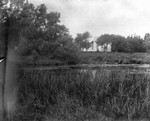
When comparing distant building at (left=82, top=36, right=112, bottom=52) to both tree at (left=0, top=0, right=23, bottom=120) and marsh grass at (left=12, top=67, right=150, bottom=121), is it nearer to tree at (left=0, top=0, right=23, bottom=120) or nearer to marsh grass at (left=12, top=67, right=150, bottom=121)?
marsh grass at (left=12, top=67, right=150, bottom=121)

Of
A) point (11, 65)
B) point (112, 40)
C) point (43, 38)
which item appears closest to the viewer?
point (11, 65)

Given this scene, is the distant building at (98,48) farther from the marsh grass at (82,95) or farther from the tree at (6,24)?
the tree at (6,24)

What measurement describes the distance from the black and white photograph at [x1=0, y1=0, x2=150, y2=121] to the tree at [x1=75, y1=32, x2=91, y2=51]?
0.01m

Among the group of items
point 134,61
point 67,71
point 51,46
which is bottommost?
point 67,71

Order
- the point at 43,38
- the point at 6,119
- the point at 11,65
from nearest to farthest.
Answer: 1. the point at 6,119
2. the point at 11,65
3. the point at 43,38

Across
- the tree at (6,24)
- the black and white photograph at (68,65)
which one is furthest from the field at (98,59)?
the tree at (6,24)

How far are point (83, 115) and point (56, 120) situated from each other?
464mm

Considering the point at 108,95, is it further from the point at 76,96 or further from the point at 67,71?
the point at 67,71

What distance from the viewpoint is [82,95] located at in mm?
3055

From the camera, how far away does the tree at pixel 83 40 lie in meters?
4.00

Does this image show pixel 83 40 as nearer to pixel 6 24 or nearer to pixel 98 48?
pixel 98 48

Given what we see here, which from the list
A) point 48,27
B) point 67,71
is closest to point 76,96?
point 67,71

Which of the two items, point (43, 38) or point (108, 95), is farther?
point (43, 38)

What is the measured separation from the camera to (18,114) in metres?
2.60
